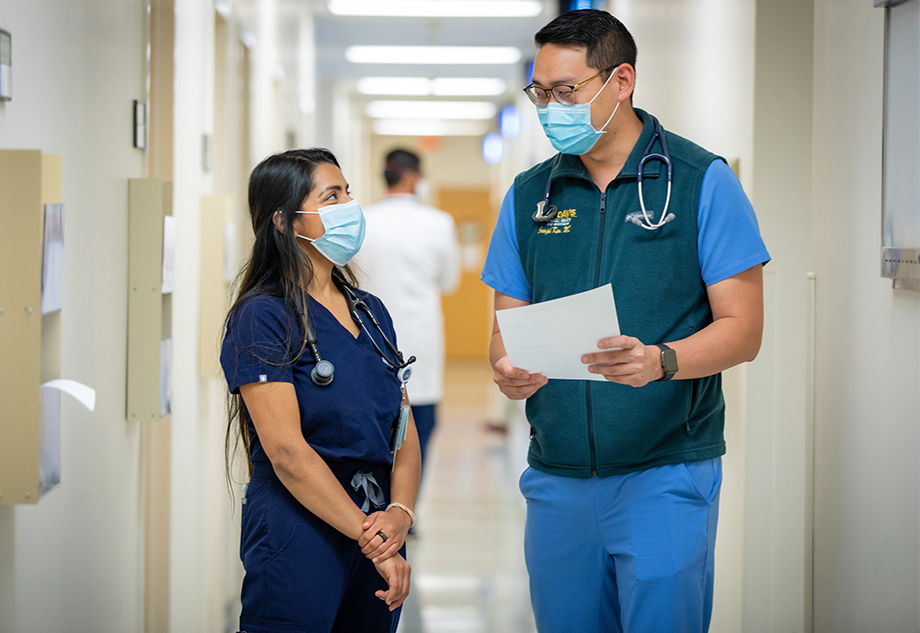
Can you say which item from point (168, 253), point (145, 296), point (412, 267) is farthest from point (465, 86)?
point (145, 296)

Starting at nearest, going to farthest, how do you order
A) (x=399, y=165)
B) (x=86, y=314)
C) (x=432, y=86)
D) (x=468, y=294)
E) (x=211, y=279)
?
(x=86, y=314) < (x=211, y=279) < (x=399, y=165) < (x=432, y=86) < (x=468, y=294)

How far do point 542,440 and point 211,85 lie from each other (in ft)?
6.01

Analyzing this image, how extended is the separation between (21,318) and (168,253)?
2.68 ft

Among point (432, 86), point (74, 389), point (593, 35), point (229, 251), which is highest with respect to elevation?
point (432, 86)

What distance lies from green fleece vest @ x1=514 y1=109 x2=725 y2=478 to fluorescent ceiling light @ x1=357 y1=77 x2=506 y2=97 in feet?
19.1

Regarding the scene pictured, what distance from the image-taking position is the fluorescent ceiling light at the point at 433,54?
20.2 feet

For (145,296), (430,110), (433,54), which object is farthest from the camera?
(430,110)

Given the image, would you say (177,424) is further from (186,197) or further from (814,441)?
(814,441)

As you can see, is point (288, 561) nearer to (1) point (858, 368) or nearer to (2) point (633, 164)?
(2) point (633, 164)

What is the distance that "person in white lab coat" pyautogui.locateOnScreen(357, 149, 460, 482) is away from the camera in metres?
4.00

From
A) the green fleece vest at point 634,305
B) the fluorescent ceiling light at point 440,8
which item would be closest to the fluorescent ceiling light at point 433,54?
the fluorescent ceiling light at point 440,8

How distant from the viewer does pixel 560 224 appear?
163 centimetres

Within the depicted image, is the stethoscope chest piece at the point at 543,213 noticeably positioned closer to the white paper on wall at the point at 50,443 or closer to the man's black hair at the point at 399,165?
the white paper on wall at the point at 50,443

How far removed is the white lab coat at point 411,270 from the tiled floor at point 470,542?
0.73m
